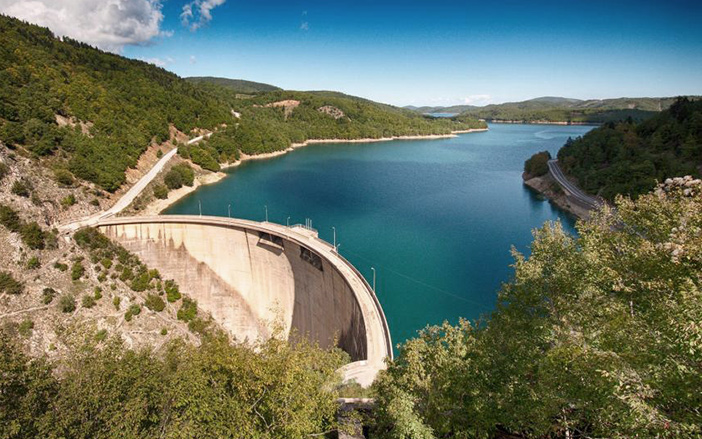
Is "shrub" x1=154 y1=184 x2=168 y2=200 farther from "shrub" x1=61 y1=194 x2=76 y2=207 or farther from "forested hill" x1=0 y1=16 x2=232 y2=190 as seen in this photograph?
"shrub" x1=61 y1=194 x2=76 y2=207

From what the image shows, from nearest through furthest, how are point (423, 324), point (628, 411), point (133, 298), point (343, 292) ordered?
point (628, 411) < point (343, 292) < point (423, 324) < point (133, 298)

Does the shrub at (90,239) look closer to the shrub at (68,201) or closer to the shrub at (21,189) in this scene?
the shrub at (21,189)

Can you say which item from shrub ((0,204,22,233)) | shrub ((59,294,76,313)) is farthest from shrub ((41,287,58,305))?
shrub ((0,204,22,233))

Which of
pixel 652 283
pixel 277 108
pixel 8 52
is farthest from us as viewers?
pixel 277 108

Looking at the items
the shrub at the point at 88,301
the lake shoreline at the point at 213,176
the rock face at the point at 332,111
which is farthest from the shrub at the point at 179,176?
the rock face at the point at 332,111

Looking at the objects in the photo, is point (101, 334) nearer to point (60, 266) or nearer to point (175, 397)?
point (60, 266)

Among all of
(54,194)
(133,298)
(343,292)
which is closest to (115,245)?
(133,298)

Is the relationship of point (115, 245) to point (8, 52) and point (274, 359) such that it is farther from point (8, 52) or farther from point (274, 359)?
point (8, 52)
